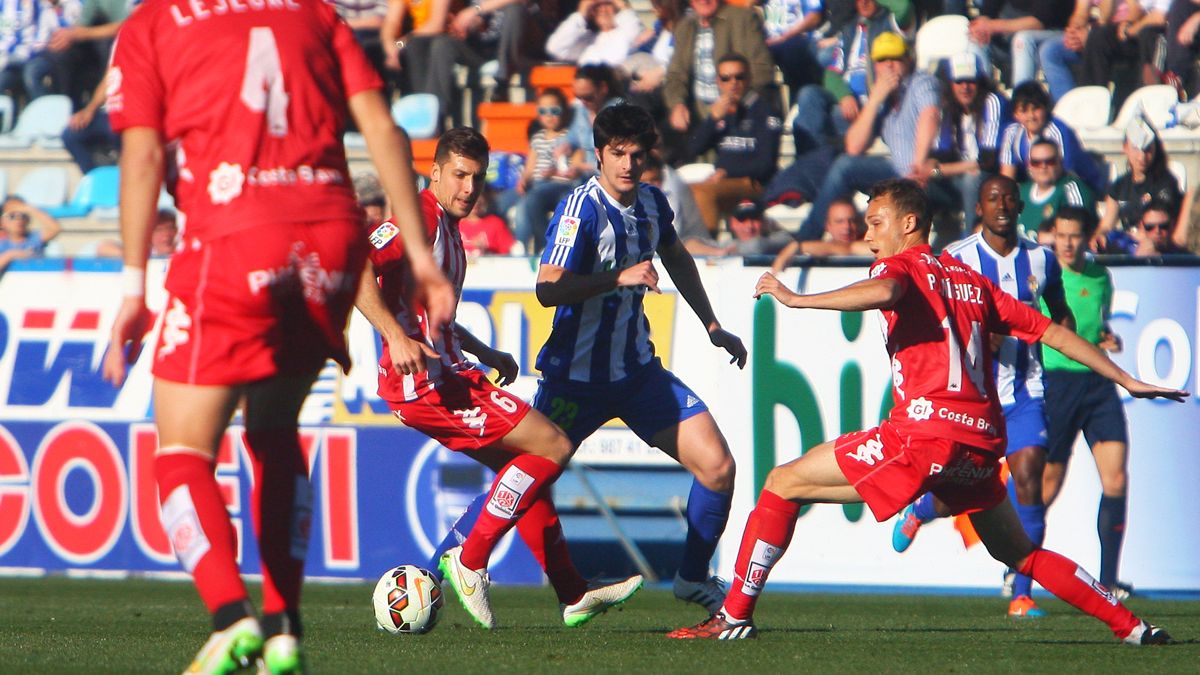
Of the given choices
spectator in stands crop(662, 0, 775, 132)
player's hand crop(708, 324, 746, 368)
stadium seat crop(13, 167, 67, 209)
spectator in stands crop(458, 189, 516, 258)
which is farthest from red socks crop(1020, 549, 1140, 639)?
stadium seat crop(13, 167, 67, 209)

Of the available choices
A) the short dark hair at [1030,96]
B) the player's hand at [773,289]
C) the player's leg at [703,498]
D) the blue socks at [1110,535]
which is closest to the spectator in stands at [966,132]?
→ the short dark hair at [1030,96]

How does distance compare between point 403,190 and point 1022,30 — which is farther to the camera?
point 1022,30

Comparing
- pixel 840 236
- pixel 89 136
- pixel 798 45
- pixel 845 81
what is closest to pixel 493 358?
pixel 840 236

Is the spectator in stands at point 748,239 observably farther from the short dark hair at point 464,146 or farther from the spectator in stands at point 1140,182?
the short dark hair at point 464,146

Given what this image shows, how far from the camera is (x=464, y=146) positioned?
6.96 m

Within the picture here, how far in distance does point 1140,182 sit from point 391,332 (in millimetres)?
7783

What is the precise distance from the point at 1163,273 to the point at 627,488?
11.3 ft

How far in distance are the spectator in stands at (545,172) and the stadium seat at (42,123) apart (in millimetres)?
5230

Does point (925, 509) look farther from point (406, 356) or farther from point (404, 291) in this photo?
point (406, 356)

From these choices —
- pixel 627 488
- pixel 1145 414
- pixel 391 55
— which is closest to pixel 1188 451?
pixel 1145 414

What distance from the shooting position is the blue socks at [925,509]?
8891 mm

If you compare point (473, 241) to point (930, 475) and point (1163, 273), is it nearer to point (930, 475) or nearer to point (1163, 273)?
point (1163, 273)

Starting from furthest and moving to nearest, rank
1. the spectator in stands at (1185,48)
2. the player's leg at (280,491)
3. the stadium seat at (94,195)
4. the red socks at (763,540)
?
the stadium seat at (94,195) < the spectator in stands at (1185,48) < the red socks at (763,540) < the player's leg at (280,491)

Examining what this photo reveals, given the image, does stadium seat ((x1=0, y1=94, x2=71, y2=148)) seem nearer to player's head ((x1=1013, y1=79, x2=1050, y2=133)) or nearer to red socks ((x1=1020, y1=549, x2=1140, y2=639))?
player's head ((x1=1013, y1=79, x2=1050, y2=133))
